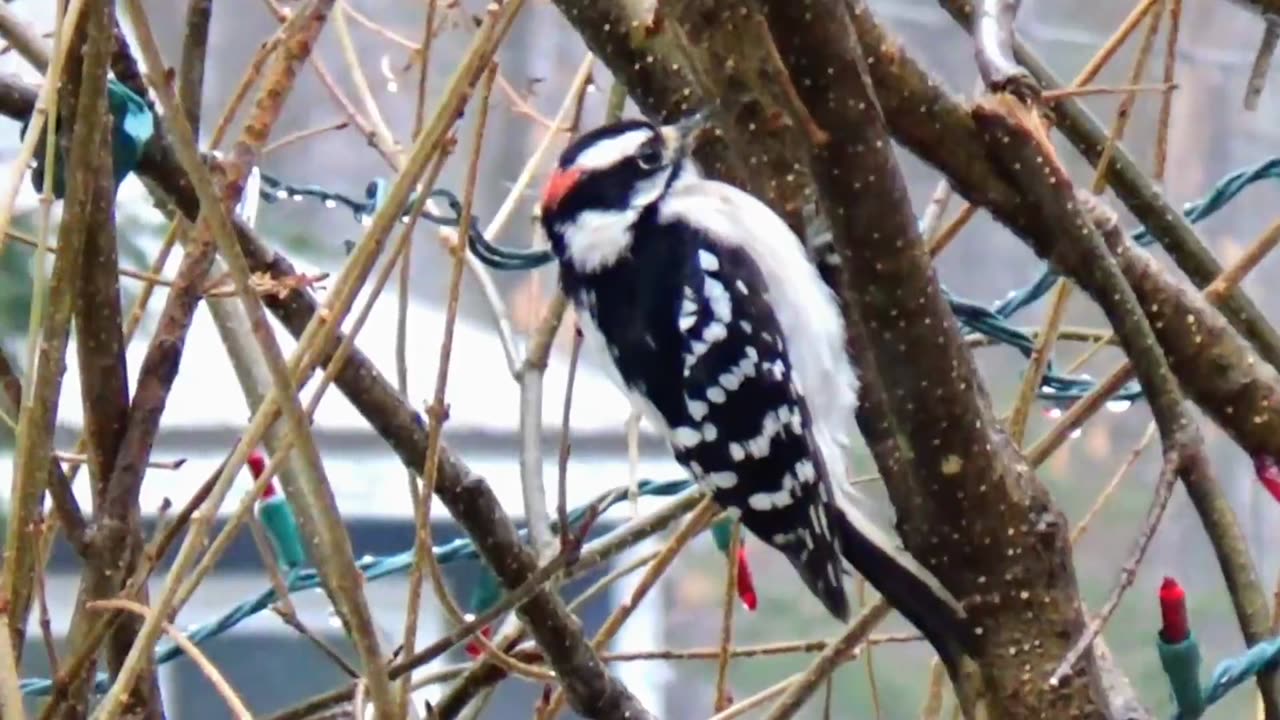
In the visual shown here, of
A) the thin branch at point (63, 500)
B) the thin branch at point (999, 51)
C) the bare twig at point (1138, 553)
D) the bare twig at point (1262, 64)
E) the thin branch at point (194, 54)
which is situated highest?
the thin branch at point (194, 54)

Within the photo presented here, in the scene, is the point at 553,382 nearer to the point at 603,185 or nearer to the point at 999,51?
the point at 603,185

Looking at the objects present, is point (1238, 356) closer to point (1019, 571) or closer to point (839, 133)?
point (1019, 571)

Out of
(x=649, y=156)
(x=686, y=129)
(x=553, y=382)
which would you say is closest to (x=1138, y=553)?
(x=686, y=129)

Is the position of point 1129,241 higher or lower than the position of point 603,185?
lower

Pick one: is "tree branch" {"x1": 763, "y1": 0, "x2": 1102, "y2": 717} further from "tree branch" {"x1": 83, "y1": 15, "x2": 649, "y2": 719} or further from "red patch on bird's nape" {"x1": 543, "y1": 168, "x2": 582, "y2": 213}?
"red patch on bird's nape" {"x1": 543, "y1": 168, "x2": 582, "y2": 213}

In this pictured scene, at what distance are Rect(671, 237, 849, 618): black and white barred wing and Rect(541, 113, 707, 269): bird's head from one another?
2.3 inches

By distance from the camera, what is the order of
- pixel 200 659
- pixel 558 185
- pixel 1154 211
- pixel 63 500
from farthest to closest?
pixel 558 185, pixel 1154 211, pixel 63 500, pixel 200 659

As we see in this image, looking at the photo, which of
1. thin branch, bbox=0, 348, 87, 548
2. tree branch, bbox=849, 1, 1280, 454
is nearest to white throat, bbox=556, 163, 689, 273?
tree branch, bbox=849, 1, 1280, 454

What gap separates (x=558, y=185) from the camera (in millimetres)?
1164

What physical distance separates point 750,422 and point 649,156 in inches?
7.9

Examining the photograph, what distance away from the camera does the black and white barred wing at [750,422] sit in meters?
1.06

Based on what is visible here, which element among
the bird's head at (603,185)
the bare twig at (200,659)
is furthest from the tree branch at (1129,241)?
the bare twig at (200,659)

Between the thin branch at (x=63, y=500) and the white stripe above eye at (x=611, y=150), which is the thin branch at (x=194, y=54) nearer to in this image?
the thin branch at (x=63, y=500)

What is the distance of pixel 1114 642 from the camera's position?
5.41 ft
